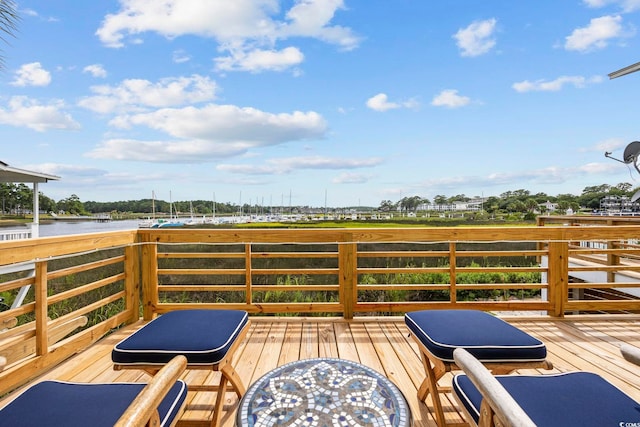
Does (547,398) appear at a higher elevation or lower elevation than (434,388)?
higher

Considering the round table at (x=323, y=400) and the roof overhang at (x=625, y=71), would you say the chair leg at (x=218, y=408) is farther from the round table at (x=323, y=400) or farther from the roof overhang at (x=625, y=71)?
the roof overhang at (x=625, y=71)

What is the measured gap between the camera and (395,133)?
35.3 feet

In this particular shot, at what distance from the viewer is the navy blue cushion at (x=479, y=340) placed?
4.88ft

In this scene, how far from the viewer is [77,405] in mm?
1048

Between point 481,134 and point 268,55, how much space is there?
730cm

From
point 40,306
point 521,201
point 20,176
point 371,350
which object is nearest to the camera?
point 40,306

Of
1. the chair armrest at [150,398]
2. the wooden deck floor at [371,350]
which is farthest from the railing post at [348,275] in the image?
the chair armrest at [150,398]

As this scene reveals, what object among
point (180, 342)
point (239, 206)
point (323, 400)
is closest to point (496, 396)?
point (323, 400)

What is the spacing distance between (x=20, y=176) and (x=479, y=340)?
386 inches

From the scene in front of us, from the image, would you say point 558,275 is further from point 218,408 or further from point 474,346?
point 218,408

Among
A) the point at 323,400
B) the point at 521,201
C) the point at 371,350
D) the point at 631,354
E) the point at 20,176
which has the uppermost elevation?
the point at 20,176

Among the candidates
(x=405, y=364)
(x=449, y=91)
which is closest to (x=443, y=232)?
(x=405, y=364)

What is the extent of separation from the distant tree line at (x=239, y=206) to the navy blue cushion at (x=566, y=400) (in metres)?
5.58

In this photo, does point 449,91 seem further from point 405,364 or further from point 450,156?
point 405,364
